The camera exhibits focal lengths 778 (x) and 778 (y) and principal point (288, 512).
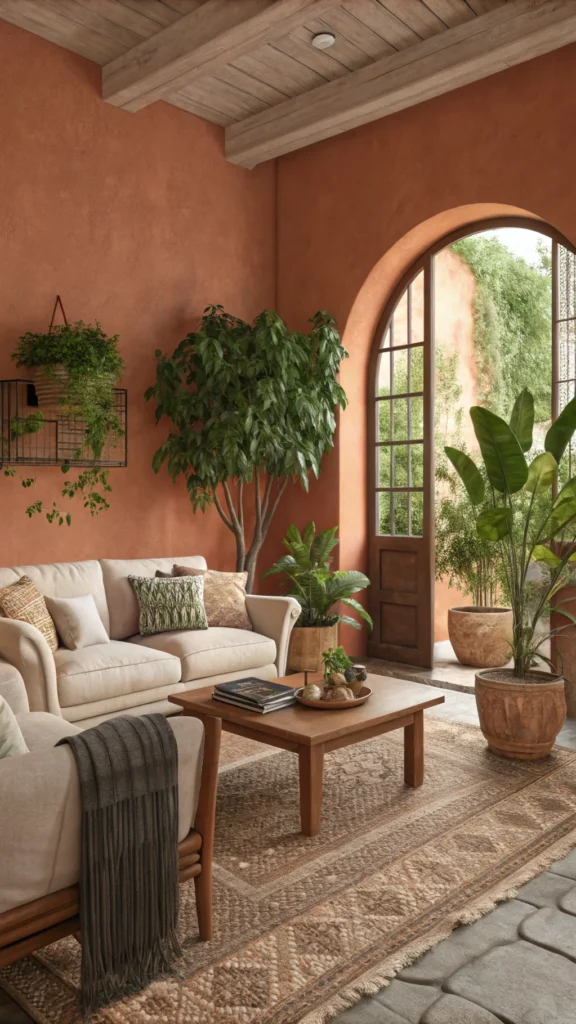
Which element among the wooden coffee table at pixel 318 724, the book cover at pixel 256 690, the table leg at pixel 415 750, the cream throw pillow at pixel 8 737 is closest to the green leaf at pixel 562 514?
the wooden coffee table at pixel 318 724

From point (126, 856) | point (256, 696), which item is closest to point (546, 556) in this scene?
point (256, 696)

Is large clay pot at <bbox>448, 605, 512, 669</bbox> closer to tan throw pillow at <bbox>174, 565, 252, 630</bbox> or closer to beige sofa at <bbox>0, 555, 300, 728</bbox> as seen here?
beige sofa at <bbox>0, 555, 300, 728</bbox>

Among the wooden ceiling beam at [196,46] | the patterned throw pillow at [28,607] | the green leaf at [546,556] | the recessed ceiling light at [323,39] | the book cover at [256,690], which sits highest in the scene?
the recessed ceiling light at [323,39]

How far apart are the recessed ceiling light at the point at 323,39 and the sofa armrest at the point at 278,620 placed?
→ 331cm

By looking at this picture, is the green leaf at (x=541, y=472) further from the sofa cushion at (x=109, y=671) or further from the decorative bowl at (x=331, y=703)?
the sofa cushion at (x=109, y=671)

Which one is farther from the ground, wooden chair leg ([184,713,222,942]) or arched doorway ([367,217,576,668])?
arched doorway ([367,217,576,668])

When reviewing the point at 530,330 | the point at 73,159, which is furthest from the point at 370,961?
the point at 530,330

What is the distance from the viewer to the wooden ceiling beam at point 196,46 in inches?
159

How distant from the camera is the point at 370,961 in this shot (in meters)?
2.17

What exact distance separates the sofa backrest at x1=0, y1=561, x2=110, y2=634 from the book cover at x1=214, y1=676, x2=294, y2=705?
1.32 metres

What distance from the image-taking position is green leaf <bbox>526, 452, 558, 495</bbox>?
385 centimetres

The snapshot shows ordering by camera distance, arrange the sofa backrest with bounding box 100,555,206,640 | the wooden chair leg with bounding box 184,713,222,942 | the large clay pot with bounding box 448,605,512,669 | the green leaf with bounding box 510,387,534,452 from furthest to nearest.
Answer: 1. the large clay pot with bounding box 448,605,512,669
2. the sofa backrest with bounding box 100,555,206,640
3. the green leaf with bounding box 510,387,534,452
4. the wooden chair leg with bounding box 184,713,222,942

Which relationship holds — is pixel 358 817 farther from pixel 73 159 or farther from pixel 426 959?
pixel 73 159

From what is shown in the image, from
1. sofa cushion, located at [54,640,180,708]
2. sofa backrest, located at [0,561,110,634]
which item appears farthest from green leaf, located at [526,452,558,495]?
sofa backrest, located at [0,561,110,634]
